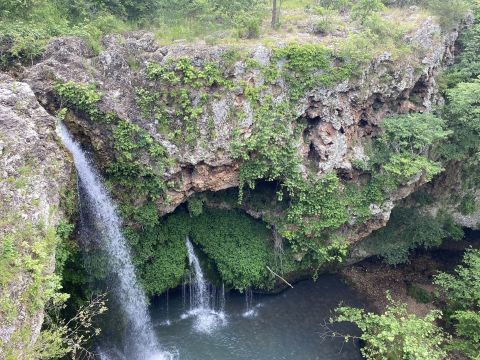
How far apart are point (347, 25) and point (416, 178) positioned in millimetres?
8071

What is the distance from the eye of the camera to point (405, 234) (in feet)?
64.0

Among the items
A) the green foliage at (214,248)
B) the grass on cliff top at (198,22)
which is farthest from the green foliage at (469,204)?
the green foliage at (214,248)

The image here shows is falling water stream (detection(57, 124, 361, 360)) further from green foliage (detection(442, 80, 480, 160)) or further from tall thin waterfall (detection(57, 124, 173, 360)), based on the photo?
green foliage (detection(442, 80, 480, 160))

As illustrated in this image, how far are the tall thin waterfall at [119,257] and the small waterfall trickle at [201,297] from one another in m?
2.23

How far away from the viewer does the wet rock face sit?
7.80 metres

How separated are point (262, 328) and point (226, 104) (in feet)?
30.9

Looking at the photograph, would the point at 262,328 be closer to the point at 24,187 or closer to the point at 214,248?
the point at 214,248

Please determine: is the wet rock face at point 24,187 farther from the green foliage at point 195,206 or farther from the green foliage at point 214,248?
the green foliage at point 214,248

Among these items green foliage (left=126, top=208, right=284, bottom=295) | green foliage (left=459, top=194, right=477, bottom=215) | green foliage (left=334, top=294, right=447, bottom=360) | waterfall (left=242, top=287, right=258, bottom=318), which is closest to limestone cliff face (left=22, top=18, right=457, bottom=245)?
green foliage (left=126, top=208, right=284, bottom=295)

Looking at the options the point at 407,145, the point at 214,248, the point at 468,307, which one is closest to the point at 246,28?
the point at 407,145

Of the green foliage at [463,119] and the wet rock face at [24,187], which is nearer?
the wet rock face at [24,187]

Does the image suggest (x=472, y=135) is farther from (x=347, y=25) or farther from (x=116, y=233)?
(x=116, y=233)

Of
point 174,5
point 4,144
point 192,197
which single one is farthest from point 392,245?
point 4,144

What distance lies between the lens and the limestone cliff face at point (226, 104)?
44.6 ft
